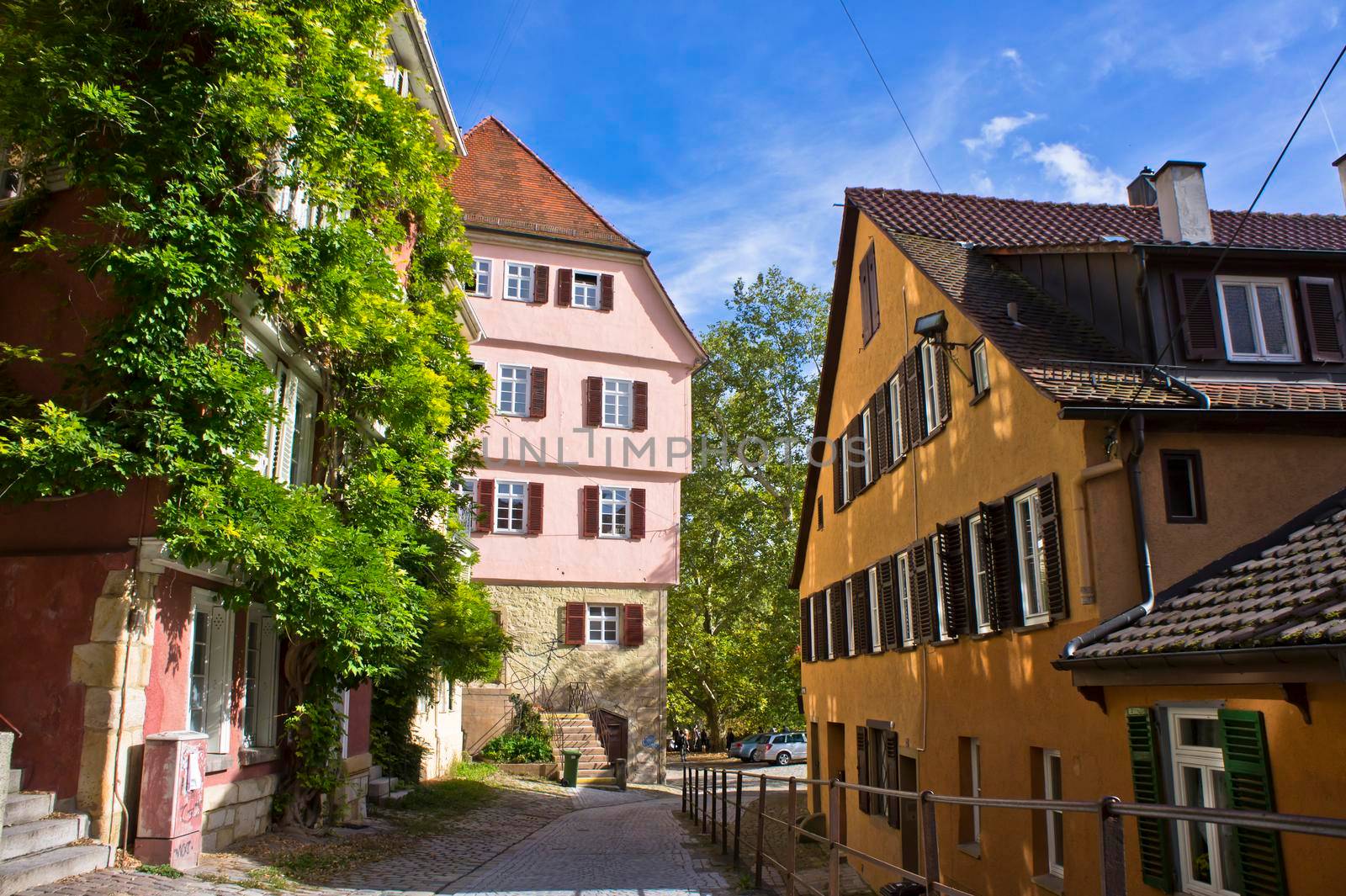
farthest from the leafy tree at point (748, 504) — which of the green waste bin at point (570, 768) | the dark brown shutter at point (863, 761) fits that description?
the dark brown shutter at point (863, 761)

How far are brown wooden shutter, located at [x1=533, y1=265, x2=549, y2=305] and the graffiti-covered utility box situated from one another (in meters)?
20.4

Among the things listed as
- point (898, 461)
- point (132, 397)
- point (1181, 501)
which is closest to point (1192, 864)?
point (1181, 501)

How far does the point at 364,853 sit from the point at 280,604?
3.39 meters

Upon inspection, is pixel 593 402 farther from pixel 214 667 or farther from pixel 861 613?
pixel 214 667

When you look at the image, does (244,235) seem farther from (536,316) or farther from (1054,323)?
(536,316)

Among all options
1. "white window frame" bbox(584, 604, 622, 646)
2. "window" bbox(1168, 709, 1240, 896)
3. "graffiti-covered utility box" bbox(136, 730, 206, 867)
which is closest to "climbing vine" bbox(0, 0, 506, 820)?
"graffiti-covered utility box" bbox(136, 730, 206, 867)

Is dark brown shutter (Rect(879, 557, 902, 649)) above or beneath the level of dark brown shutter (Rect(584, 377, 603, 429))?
beneath

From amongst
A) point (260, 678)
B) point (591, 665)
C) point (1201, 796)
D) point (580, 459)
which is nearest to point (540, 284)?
point (580, 459)

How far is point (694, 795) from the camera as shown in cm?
1839

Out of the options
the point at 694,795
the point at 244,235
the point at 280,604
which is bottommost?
the point at 694,795

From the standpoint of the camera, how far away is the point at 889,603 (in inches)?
619

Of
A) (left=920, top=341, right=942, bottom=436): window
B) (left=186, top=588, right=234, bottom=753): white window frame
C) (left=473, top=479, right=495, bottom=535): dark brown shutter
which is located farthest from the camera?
(left=473, top=479, right=495, bottom=535): dark brown shutter

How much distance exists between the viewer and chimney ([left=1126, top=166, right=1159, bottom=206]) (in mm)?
17406

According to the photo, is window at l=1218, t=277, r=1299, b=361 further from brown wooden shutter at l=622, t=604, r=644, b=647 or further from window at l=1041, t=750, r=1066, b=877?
brown wooden shutter at l=622, t=604, r=644, b=647
